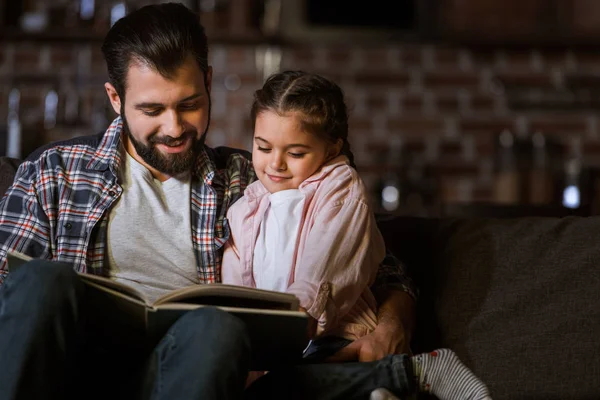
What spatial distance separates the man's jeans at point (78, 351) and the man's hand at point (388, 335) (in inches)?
12.0

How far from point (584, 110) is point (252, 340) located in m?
3.03

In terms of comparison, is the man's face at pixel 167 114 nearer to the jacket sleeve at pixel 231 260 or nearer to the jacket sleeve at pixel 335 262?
the jacket sleeve at pixel 231 260

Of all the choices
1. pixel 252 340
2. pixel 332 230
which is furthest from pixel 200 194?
pixel 252 340

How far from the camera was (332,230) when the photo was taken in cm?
169

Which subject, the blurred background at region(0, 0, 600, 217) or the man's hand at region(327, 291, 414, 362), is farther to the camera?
the blurred background at region(0, 0, 600, 217)

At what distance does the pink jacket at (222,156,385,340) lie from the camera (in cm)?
165

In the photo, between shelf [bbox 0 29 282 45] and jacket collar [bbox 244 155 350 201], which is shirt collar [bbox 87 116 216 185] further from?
shelf [bbox 0 29 282 45]

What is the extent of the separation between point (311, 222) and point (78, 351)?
51 centimetres

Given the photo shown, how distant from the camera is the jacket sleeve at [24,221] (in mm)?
1768

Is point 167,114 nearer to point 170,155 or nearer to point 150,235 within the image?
point 170,155

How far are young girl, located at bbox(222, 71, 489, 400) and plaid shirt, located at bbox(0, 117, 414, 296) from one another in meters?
0.06

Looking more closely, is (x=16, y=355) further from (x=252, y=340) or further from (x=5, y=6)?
(x=5, y=6)

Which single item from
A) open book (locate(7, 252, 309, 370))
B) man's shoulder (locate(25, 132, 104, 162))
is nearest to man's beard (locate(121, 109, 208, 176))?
man's shoulder (locate(25, 132, 104, 162))

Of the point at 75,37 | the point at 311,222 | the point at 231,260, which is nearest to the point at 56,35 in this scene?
the point at 75,37
